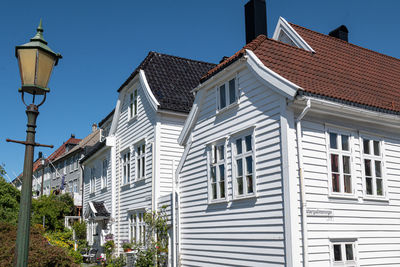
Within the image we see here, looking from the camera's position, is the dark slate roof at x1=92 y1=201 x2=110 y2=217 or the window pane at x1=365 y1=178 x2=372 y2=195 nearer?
the window pane at x1=365 y1=178 x2=372 y2=195

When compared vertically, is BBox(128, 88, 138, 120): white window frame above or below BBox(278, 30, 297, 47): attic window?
below

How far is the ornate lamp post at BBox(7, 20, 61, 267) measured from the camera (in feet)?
15.7

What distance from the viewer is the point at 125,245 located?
19.6 meters

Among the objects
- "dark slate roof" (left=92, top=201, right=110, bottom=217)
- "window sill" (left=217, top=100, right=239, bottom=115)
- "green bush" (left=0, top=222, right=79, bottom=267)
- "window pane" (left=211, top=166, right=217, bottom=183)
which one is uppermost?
"window sill" (left=217, top=100, right=239, bottom=115)

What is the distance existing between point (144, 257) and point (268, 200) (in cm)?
809

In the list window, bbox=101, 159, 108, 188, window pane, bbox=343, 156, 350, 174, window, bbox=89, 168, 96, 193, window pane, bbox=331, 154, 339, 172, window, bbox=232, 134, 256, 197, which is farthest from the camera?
window, bbox=89, 168, 96, 193

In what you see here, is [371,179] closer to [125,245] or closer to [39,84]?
[39,84]

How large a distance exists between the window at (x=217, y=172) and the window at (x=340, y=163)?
3395 mm

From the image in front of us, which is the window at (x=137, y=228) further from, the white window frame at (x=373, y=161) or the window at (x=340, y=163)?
the white window frame at (x=373, y=161)

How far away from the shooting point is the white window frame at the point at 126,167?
21786 millimetres

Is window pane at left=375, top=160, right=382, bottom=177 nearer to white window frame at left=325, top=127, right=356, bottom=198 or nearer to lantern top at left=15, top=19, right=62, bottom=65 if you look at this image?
white window frame at left=325, top=127, right=356, bottom=198

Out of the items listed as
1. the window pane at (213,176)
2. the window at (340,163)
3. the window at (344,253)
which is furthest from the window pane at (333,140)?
the window pane at (213,176)

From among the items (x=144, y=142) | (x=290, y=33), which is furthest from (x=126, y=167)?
(x=290, y=33)

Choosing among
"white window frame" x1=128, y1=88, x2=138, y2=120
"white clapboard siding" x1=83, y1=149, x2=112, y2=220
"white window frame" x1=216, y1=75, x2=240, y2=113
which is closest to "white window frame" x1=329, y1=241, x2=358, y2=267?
"white window frame" x1=216, y1=75, x2=240, y2=113
